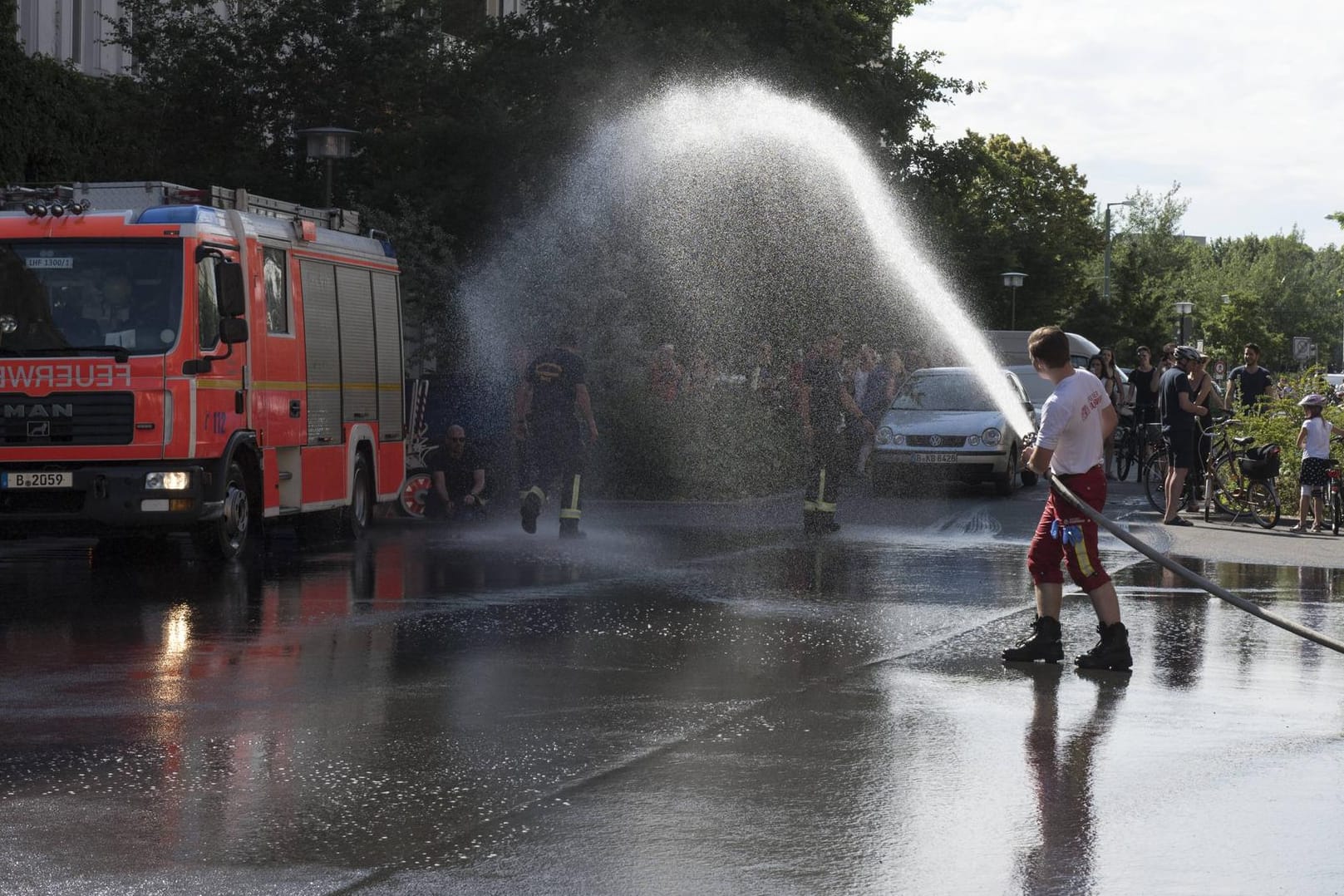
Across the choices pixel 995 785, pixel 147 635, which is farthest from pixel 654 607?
pixel 995 785

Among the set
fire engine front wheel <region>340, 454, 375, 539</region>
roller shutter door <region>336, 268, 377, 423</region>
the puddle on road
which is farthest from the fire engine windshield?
fire engine front wheel <region>340, 454, 375, 539</region>

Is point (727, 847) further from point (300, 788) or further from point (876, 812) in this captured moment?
point (300, 788)

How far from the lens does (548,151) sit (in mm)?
28922

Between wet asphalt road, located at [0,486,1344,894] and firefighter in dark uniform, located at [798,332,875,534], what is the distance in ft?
14.1

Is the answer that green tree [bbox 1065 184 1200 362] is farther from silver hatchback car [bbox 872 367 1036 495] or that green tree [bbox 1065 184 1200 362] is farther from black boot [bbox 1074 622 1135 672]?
black boot [bbox 1074 622 1135 672]

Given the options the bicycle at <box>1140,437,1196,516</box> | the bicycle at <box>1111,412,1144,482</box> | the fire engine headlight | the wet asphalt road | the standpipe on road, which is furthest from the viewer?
the bicycle at <box>1111,412,1144,482</box>

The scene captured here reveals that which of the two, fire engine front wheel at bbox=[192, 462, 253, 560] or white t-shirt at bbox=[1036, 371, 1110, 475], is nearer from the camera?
white t-shirt at bbox=[1036, 371, 1110, 475]

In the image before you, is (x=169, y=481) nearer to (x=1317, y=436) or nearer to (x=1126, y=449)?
(x=1317, y=436)

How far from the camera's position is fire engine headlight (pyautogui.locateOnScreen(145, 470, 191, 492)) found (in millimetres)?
14680

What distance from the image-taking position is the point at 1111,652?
388 inches

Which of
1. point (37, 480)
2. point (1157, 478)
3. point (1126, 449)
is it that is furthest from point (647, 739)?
point (1126, 449)

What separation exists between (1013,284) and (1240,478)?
3612 cm

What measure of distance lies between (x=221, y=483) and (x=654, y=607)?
4.23 metres

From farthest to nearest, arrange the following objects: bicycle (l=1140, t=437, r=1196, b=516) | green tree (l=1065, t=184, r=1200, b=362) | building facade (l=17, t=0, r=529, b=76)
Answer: green tree (l=1065, t=184, r=1200, b=362), building facade (l=17, t=0, r=529, b=76), bicycle (l=1140, t=437, r=1196, b=516)
